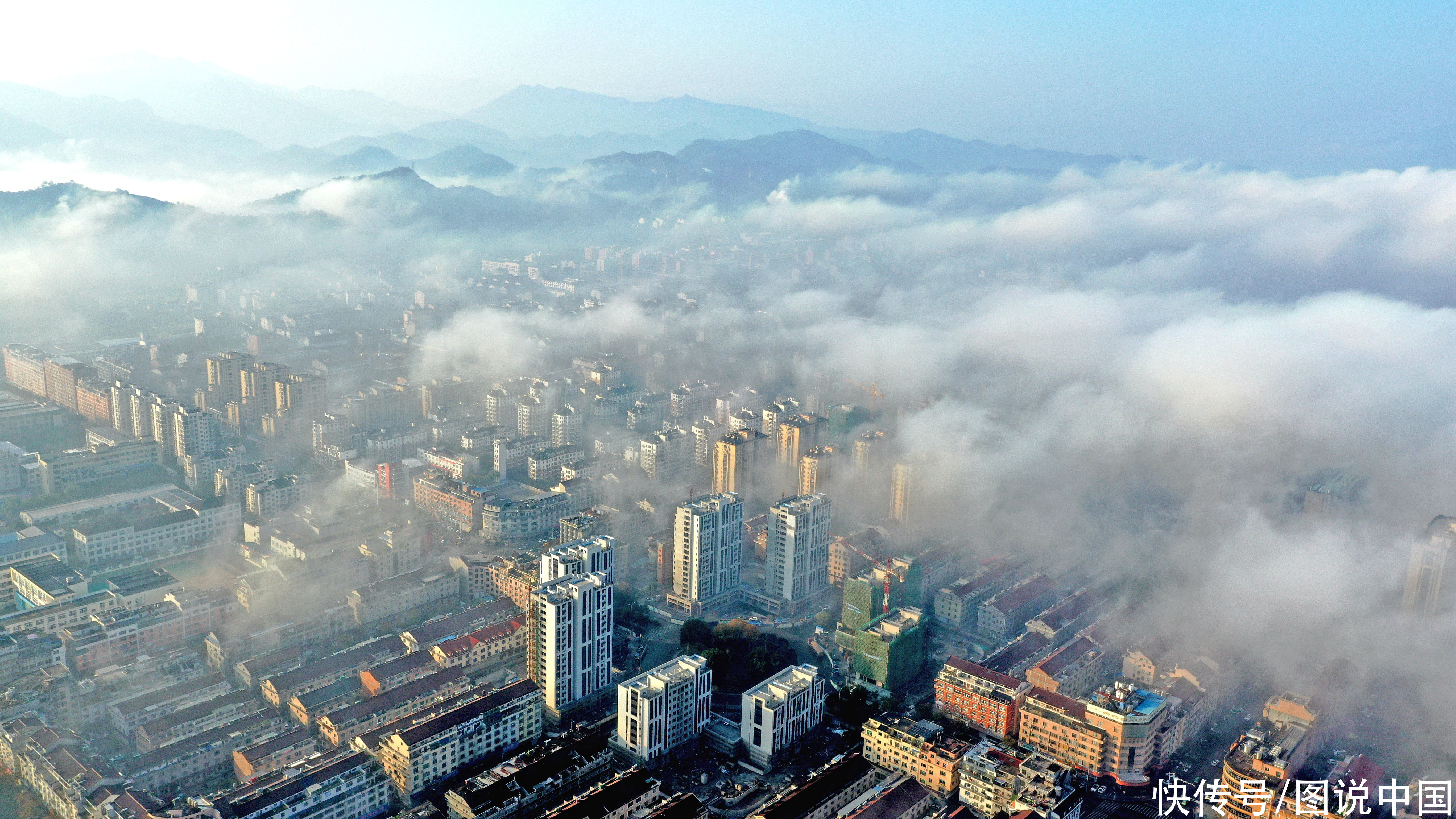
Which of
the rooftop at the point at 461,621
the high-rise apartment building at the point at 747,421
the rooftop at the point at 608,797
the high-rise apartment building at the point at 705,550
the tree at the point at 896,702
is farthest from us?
the high-rise apartment building at the point at 747,421

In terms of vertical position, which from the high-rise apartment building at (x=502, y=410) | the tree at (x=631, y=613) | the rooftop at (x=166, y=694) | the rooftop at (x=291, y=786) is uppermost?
the high-rise apartment building at (x=502, y=410)

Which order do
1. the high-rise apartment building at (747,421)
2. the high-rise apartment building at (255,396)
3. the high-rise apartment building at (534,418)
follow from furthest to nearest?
the high-rise apartment building at (534,418) < the high-rise apartment building at (255,396) < the high-rise apartment building at (747,421)

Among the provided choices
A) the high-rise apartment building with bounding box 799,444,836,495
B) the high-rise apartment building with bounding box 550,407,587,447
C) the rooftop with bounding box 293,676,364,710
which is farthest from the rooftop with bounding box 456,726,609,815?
the high-rise apartment building with bounding box 550,407,587,447

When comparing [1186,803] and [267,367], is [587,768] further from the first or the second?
[267,367]

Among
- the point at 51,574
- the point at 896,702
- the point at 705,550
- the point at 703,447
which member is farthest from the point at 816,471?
the point at 51,574

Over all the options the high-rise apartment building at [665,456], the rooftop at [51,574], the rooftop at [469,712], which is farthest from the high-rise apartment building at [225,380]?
the rooftop at [469,712]

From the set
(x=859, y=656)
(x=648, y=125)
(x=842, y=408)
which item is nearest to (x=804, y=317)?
(x=842, y=408)

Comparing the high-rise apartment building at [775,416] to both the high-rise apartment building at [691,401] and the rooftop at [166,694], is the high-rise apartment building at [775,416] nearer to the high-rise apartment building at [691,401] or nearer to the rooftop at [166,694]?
the high-rise apartment building at [691,401]
